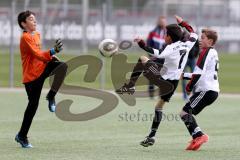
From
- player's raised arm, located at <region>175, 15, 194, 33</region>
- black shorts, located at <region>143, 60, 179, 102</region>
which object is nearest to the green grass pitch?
black shorts, located at <region>143, 60, 179, 102</region>

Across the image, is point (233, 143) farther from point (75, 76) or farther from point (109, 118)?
point (75, 76)

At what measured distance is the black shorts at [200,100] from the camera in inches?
483

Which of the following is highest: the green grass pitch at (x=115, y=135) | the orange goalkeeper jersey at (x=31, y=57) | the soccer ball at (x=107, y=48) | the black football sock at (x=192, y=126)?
the orange goalkeeper jersey at (x=31, y=57)

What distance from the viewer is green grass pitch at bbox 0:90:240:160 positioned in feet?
37.8

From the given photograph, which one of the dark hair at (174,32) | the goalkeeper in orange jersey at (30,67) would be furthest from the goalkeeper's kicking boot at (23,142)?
the dark hair at (174,32)

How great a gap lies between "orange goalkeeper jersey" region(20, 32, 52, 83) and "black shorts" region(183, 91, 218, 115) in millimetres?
2434

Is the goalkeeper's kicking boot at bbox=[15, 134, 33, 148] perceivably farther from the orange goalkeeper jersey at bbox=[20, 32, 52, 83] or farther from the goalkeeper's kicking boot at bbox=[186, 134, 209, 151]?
the goalkeeper's kicking boot at bbox=[186, 134, 209, 151]

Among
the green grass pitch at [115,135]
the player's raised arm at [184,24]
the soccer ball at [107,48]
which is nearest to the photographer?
the green grass pitch at [115,135]

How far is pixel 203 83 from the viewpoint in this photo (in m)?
12.3

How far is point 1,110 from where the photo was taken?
18.3 m

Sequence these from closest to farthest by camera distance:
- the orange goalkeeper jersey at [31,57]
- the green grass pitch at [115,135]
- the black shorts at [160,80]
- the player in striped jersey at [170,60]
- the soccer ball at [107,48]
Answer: the green grass pitch at [115,135]
the orange goalkeeper jersey at [31,57]
the player in striped jersey at [170,60]
the black shorts at [160,80]
the soccer ball at [107,48]

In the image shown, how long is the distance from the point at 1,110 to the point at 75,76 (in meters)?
12.0

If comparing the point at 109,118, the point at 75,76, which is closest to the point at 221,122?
the point at 109,118

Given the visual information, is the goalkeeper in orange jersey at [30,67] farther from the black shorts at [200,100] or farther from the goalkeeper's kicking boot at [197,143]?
the goalkeeper's kicking boot at [197,143]
